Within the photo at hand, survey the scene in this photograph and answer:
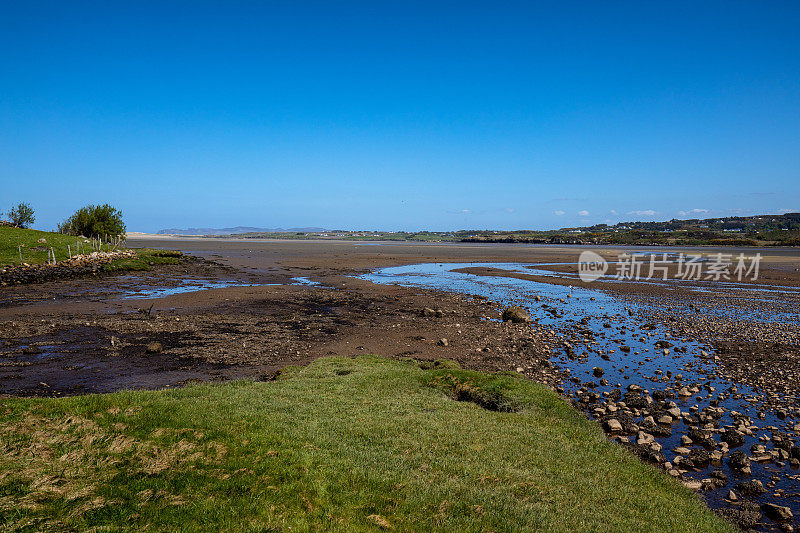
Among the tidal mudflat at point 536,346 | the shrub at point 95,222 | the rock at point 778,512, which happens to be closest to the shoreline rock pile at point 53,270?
the tidal mudflat at point 536,346

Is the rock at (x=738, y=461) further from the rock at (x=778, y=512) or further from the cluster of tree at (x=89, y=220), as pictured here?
the cluster of tree at (x=89, y=220)

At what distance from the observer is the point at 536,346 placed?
23125 millimetres

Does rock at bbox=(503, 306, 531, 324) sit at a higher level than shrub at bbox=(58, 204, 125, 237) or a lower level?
lower

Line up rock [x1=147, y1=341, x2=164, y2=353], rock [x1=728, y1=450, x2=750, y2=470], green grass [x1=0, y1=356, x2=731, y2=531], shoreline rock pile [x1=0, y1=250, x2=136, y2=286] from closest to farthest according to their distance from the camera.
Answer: green grass [x1=0, y1=356, x2=731, y2=531] < rock [x1=728, y1=450, x2=750, y2=470] < rock [x1=147, y1=341, x2=164, y2=353] < shoreline rock pile [x1=0, y1=250, x2=136, y2=286]

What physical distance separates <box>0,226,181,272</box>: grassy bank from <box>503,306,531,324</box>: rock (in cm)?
5058

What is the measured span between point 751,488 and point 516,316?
763 inches

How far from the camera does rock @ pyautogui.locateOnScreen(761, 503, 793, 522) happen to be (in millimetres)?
8797

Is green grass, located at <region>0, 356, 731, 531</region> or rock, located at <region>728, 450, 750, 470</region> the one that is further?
rock, located at <region>728, 450, 750, 470</region>

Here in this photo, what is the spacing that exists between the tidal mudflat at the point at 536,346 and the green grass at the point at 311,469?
10.5 feet

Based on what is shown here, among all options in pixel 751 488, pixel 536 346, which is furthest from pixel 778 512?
pixel 536 346

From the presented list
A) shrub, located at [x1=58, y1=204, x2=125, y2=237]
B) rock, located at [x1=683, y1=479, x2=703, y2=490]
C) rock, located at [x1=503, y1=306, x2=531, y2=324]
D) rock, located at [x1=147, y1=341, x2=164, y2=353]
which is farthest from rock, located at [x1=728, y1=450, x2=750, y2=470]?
shrub, located at [x1=58, y1=204, x2=125, y2=237]

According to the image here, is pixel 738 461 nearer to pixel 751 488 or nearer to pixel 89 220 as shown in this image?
pixel 751 488

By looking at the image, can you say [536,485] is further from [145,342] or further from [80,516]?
[145,342]

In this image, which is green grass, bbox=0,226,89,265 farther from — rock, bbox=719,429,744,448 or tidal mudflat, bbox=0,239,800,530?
rock, bbox=719,429,744,448
